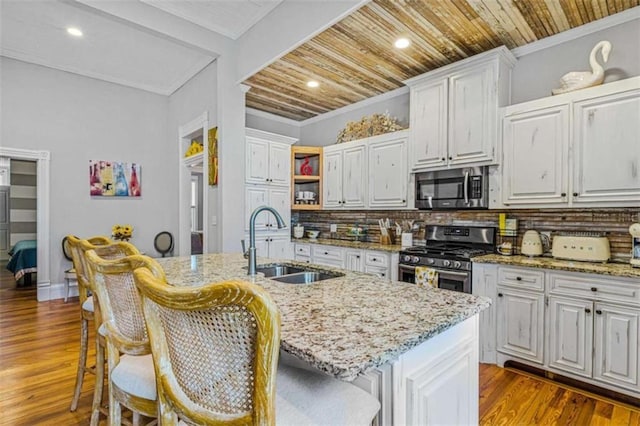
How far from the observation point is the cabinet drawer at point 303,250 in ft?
15.0

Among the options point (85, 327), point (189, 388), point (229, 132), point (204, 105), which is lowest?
point (85, 327)

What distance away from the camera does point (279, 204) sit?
467 cm

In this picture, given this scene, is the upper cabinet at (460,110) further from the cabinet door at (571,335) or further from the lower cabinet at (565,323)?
the cabinet door at (571,335)

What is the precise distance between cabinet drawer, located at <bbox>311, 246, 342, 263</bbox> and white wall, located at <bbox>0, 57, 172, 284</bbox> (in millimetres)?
2581

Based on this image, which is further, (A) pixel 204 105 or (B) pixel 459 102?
(A) pixel 204 105

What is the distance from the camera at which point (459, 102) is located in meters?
3.16

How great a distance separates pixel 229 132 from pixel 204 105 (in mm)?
845

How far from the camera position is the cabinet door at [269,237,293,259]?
4562 millimetres

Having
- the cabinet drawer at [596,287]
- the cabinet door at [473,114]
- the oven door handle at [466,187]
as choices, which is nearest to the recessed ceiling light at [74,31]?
the cabinet door at [473,114]

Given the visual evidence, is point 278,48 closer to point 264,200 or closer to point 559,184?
point 264,200

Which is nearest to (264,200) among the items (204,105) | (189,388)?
(204,105)

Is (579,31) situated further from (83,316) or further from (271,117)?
(83,316)

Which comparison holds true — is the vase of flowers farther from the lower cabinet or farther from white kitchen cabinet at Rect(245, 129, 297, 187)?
the lower cabinet

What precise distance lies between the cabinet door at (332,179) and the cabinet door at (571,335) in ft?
8.94
